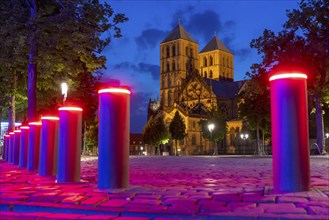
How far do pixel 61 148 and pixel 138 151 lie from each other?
378 feet

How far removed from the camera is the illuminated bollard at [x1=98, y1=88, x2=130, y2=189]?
7648 millimetres

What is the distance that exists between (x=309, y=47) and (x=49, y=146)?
22.5 m

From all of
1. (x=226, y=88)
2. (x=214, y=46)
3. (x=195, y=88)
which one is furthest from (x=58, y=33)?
(x=214, y=46)

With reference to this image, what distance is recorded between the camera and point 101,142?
7832 mm

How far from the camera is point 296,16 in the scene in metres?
29.3

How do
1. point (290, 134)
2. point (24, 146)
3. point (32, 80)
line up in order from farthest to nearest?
point (32, 80), point (24, 146), point (290, 134)

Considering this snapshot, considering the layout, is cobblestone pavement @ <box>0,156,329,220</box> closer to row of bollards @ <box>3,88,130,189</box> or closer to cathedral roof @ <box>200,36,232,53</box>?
row of bollards @ <box>3,88,130,189</box>

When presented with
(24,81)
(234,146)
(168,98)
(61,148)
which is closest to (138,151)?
(168,98)

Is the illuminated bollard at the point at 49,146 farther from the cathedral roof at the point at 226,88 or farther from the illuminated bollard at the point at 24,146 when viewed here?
the cathedral roof at the point at 226,88

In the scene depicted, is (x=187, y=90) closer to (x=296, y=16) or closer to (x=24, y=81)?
(x=296, y=16)

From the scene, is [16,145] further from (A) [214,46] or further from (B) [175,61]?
(A) [214,46]

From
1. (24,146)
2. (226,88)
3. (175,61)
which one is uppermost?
(175,61)

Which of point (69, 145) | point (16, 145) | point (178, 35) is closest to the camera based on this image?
point (69, 145)

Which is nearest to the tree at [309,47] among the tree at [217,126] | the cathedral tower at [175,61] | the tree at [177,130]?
the tree at [217,126]
